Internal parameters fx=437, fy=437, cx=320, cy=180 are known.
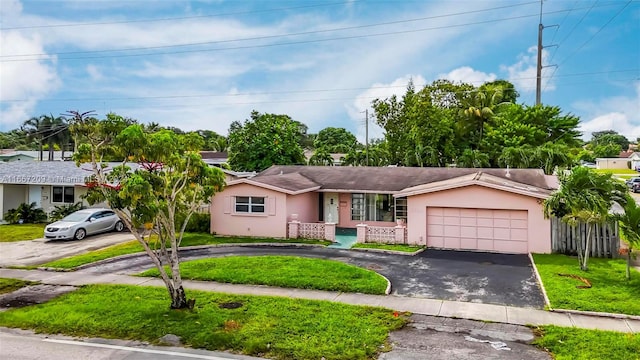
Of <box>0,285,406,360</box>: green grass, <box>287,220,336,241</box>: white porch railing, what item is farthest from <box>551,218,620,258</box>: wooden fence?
<box>0,285,406,360</box>: green grass

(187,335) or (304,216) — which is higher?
(304,216)

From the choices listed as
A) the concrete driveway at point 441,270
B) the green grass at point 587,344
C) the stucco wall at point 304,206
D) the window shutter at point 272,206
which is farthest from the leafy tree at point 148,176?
the stucco wall at point 304,206

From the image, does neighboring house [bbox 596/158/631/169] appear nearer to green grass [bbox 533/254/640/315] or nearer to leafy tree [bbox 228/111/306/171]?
leafy tree [bbox 228/111/306/171]

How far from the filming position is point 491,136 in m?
43.4

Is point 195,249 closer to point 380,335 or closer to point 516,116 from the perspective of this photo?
point 380,335

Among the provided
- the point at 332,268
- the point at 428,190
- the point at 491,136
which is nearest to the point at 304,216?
the point at 428,190

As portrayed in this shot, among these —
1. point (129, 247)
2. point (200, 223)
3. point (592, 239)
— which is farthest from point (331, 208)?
point (592, 239)

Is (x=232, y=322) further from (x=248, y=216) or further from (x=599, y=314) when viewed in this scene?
(x=248, y=216)

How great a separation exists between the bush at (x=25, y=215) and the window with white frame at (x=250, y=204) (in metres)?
14.3

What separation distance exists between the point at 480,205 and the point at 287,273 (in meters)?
9.46

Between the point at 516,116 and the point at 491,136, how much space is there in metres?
3.18

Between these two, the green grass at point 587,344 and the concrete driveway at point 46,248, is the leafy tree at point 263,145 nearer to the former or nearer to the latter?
the concrete driveway at point 46,248

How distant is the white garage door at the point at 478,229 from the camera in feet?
61.4

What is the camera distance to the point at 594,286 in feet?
43.1
